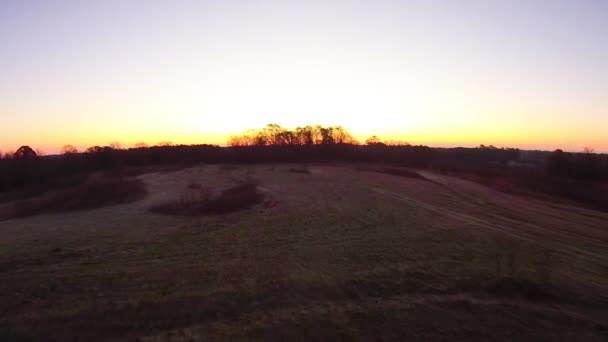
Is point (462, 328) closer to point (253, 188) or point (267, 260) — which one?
point (267, 260)

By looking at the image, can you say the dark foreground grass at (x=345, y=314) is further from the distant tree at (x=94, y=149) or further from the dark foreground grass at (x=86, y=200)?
the distant tree at (x=94, y=149)

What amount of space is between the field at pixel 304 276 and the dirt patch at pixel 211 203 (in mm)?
859

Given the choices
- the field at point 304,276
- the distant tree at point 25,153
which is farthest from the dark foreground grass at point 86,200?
the distant tree at point 25,153

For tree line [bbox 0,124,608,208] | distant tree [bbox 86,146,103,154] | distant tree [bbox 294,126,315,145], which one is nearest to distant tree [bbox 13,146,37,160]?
tree line [bbox 0,124,608,208]

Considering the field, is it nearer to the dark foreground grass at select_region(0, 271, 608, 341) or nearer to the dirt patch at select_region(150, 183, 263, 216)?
the dark foreground grass at select_region(0, 271, 608, 341)

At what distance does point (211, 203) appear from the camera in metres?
22.2

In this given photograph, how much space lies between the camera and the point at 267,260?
12562 mm

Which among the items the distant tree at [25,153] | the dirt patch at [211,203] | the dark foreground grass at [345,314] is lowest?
the dark foreground grass at [345,314]

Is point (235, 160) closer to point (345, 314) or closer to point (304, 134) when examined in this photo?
point (304, 134)

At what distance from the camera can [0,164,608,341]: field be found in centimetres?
851

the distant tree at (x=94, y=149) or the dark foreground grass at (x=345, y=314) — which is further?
the distant tree at (x=94, y=149)

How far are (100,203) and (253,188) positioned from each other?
1010cm

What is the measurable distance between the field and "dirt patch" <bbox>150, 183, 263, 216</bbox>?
86cm

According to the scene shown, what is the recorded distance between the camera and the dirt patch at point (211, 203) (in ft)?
68.3
